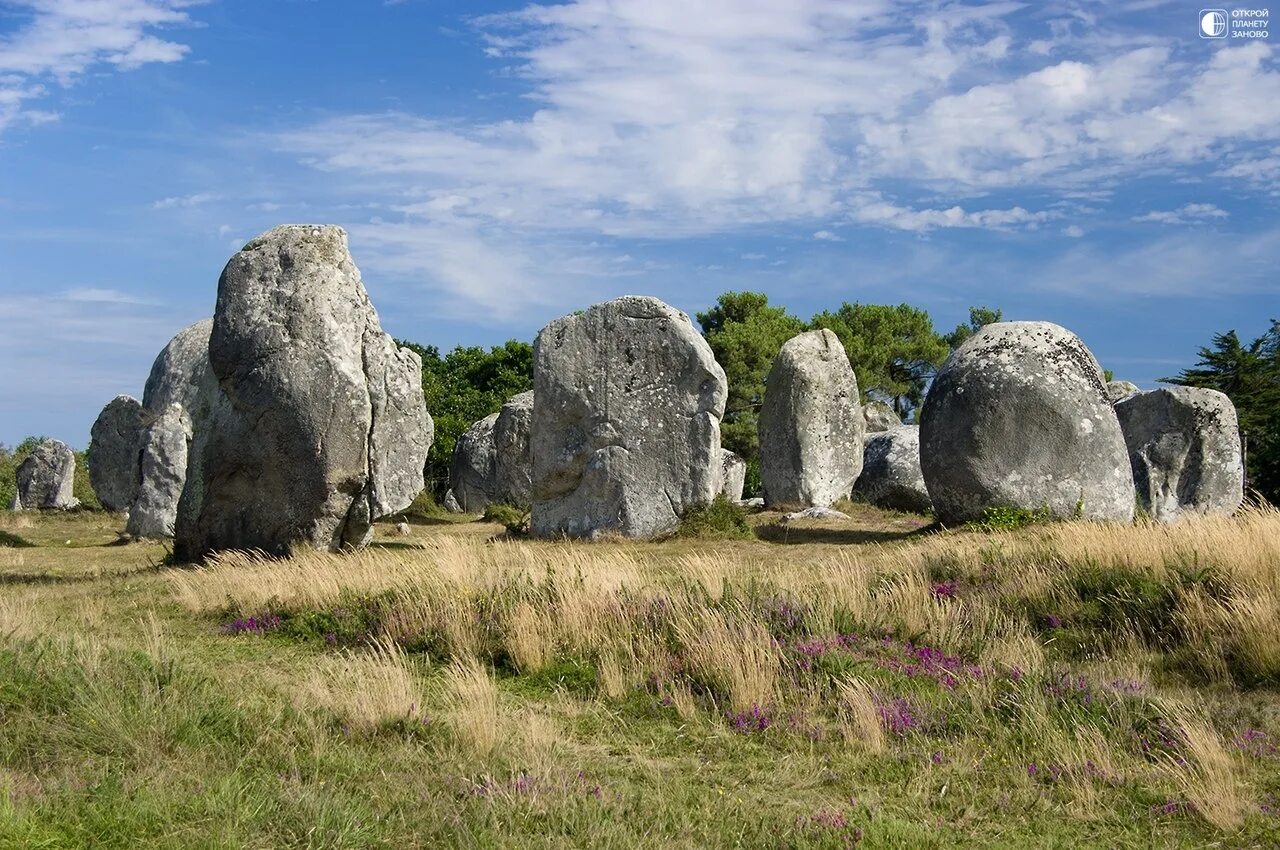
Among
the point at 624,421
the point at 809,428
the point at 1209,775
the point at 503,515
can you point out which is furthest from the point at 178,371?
the point at 1209,775

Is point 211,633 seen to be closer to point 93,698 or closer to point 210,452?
point 93,698

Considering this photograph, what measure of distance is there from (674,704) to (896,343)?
171ft

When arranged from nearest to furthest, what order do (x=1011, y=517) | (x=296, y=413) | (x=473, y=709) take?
(x=473, y=709) < (x=296, y=413) < (x=1011, y=517)

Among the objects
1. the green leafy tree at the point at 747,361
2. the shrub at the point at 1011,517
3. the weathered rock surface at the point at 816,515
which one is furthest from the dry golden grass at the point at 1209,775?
the green leafy tree at the point at 747,361

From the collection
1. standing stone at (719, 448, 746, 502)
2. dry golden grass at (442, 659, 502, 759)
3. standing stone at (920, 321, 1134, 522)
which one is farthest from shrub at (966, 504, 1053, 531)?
standing stone at (719, 448, 746, 502)

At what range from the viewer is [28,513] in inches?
1229

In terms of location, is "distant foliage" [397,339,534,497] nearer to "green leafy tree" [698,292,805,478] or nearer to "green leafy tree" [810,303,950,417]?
"green leafy tree" [698,292,805,478]

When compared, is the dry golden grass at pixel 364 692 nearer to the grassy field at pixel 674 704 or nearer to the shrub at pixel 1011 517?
the grassy field at pixel 674 704

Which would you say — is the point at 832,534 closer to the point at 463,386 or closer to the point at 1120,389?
the point at 1120,389

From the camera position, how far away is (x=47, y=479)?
3478cm

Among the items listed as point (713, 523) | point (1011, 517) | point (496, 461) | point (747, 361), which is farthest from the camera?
point (747, 361)

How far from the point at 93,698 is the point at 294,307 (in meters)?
9.19

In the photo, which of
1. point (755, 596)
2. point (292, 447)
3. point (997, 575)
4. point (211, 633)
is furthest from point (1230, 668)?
point (292, 447)

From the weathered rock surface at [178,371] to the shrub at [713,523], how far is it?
1366 cm
